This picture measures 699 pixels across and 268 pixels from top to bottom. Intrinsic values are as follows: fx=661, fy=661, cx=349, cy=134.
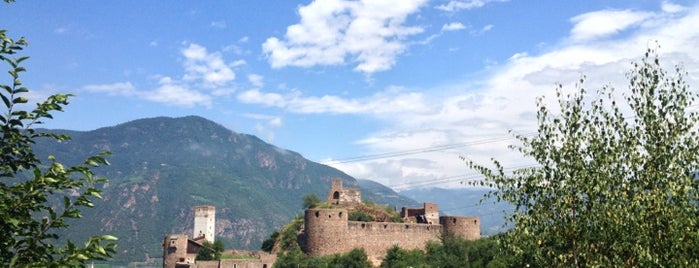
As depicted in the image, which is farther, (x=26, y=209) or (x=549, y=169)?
(x=549, y=169)

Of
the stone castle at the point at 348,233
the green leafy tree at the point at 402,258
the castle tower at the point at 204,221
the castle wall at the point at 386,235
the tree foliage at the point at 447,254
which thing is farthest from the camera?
the castle tower at the point at 204,221

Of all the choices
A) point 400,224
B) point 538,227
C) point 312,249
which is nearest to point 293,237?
point 312,249

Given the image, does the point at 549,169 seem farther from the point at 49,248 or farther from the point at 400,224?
the point at 400,224

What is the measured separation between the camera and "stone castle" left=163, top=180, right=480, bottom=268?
220 feet

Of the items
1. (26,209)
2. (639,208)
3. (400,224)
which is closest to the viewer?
(26,209)

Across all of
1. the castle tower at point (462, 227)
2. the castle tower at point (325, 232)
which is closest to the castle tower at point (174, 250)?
the castle tower at point (325, 232)

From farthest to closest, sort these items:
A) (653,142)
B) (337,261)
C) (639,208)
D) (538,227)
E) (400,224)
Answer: (400,224) < (337,261) < (538,227) < (653,142) < (639,208)

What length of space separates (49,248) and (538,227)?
13587 millimetres

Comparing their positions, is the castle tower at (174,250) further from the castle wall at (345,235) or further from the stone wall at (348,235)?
the castle wall at (345,235)

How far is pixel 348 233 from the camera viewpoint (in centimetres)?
6775

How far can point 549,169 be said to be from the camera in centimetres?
1909

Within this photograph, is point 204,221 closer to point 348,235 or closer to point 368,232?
point 368,232

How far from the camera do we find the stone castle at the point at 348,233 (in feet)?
220

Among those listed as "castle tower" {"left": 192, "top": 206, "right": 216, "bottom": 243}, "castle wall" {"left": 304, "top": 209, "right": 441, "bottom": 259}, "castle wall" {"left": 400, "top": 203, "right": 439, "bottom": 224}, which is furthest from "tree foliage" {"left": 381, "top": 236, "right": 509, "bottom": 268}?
"castle tower" {"left": 192, "top": 206, "right": 216, "bottom": 243}
